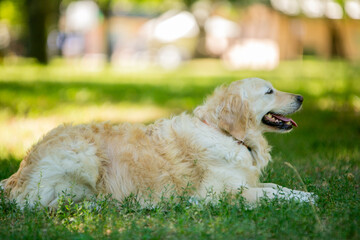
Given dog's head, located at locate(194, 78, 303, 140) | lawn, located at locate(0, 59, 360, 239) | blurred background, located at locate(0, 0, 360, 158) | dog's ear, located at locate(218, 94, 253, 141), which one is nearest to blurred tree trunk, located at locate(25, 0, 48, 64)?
blurred background, located at locate(0, 0, 360, 158)

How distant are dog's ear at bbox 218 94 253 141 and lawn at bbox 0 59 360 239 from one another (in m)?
0.79

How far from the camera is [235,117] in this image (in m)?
4.79

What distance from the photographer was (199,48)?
Result: 40250 mm

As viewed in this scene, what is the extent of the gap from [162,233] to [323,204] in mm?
1750

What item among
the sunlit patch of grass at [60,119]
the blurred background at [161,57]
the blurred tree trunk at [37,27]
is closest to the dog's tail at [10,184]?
the sunlit patch of grass at [60,119]

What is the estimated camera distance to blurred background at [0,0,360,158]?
10.4 meters

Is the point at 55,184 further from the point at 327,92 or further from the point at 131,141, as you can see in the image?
the point at 327,92

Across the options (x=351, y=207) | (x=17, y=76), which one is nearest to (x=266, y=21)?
(x=17, y=76)

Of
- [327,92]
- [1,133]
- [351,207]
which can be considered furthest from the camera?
[327,92]

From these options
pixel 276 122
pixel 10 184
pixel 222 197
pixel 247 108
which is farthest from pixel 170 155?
pixel 10 184

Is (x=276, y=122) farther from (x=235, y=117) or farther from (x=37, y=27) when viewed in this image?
(x=37, y=27)

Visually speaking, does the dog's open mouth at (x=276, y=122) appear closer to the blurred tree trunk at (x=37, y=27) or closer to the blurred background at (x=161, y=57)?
the blurred background at (x=161, y=57)

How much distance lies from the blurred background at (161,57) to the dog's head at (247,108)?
11.3ft

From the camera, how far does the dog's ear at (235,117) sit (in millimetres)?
4762
